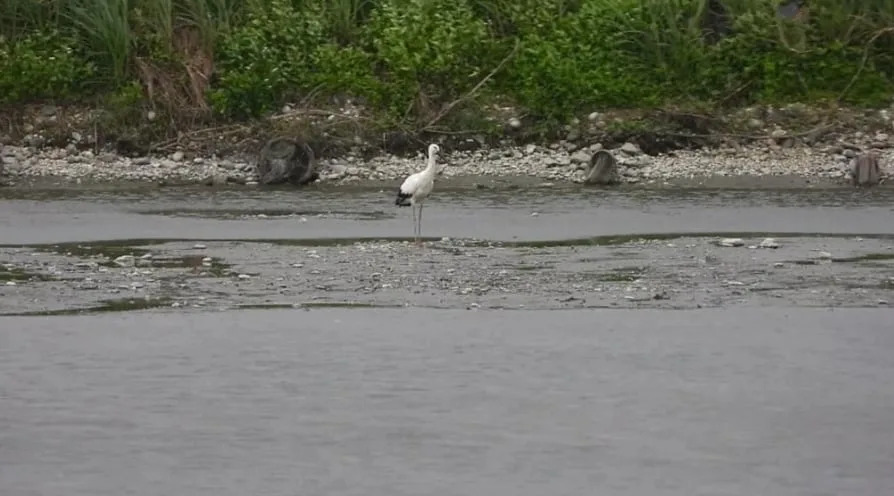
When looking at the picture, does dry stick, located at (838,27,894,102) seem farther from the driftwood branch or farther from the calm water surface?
the calm water surface

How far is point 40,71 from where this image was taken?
21.8 meters

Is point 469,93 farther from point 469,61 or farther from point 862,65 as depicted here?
point 862,65

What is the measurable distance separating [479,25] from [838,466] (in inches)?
577

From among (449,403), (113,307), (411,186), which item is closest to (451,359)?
(449,403)

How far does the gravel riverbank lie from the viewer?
2025cm

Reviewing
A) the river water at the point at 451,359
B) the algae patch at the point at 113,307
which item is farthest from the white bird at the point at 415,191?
the algae patch at the point at 113,307

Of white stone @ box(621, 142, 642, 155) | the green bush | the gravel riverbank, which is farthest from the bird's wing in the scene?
the green bush

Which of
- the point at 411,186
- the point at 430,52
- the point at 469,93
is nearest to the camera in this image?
the point at 411,186

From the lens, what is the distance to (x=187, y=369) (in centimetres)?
983

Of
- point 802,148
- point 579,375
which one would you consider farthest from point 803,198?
point 579,375

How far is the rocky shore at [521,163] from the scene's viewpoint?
2025cm

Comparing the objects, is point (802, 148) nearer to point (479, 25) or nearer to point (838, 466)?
point (479, 25)

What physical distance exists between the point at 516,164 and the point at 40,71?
18.7 feet

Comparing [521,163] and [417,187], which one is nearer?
[417,187]
